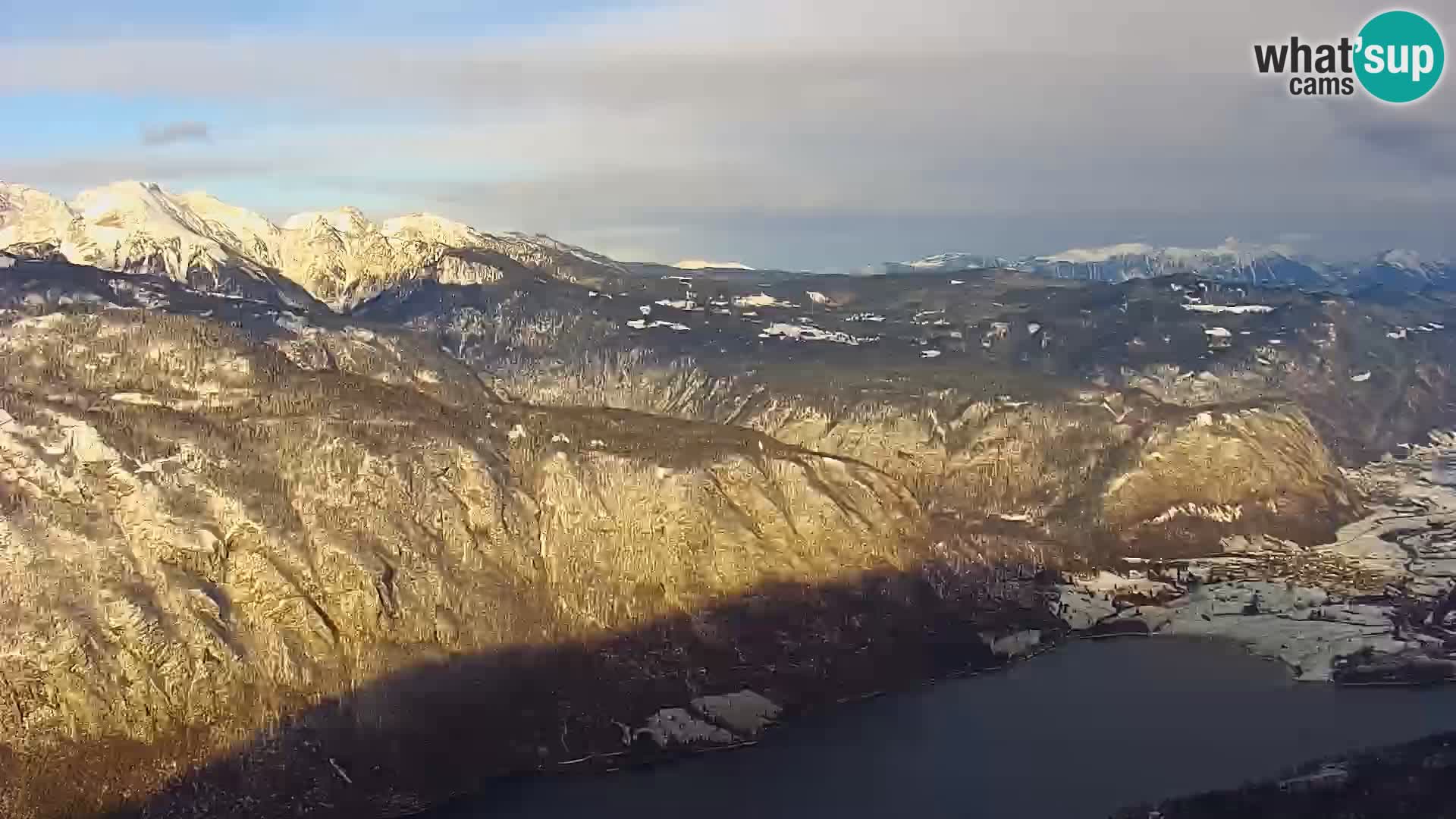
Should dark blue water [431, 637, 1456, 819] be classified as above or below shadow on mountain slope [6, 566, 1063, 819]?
below

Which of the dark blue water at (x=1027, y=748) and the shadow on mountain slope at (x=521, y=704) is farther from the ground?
the shadow on mountain slope at (x=521, y=704)

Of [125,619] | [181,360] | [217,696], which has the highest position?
[181,360]

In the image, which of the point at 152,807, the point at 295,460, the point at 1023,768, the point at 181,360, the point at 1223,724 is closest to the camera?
the point at 152,807

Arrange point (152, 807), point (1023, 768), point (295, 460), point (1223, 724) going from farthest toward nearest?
point (295, 460) < point (1223, 724) < point (1023, 768) < point (152, 807)

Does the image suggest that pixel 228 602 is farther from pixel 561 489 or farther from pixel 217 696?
pixel 561 489

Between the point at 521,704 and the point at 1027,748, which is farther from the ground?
the point at 521,704

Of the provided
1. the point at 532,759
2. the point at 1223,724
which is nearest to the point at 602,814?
the point at 532,759

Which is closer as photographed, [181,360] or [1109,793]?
[1109,793]

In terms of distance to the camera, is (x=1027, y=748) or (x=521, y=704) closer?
(x=1027, y=748)
